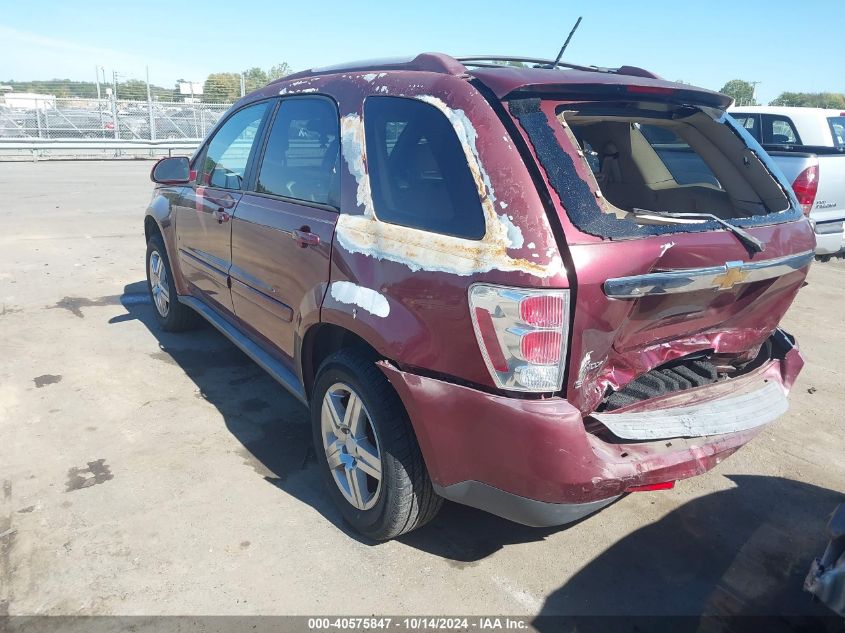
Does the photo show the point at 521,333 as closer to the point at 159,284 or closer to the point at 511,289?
the point at 511,289

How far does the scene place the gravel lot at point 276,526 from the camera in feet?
8.43

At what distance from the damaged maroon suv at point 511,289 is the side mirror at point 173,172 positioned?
140 centimetres

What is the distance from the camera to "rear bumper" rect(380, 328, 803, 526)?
83.7 inches

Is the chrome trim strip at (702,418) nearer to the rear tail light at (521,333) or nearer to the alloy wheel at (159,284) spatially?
the rear tail light at (521,333)

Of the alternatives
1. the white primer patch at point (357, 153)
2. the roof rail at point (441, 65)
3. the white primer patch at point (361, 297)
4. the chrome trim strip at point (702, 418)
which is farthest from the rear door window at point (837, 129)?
the white primer patch at point (361, 297)

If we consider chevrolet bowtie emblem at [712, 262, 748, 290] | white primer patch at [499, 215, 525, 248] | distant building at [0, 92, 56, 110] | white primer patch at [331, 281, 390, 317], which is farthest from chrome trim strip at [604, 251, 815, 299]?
distant building at [0, 92, 56, 110]

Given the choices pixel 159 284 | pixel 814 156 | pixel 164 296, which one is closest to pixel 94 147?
pixel 159 284

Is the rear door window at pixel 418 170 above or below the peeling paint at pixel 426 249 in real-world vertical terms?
above

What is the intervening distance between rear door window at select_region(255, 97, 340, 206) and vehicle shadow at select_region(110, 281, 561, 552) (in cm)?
141

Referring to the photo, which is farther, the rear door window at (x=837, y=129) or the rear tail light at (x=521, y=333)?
the rear door window at (x=837, y=129)

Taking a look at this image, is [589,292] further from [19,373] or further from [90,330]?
[90,330]

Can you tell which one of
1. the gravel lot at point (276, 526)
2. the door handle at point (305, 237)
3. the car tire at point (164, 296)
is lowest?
the gravel lot at point (276, 526)

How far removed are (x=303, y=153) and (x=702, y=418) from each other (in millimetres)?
2203

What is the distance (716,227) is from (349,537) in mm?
2011
